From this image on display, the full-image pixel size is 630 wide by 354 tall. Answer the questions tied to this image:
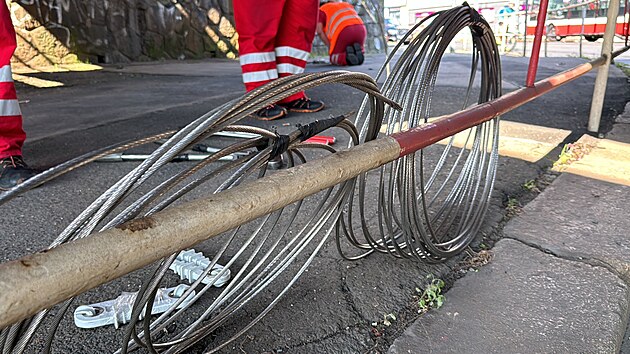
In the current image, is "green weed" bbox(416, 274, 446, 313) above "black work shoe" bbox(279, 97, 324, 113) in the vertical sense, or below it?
below

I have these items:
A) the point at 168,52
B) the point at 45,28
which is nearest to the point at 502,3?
the point at 168,52

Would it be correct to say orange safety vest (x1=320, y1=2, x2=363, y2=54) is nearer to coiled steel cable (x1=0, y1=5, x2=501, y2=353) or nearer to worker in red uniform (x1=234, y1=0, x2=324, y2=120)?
worker in red uniform (x1=234, y1=0, x2=324, y2=120)

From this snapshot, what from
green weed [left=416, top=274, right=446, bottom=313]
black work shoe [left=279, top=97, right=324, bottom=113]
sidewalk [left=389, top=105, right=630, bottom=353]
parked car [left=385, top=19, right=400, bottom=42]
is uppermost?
black work shoe [left=279, top=97, right=324, bottom=113]

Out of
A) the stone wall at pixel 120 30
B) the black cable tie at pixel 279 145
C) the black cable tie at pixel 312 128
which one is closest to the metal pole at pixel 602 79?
the black cable tie at pixel 312 128

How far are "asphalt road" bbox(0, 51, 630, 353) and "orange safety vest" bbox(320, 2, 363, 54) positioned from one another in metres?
2.34

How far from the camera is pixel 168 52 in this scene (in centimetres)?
887

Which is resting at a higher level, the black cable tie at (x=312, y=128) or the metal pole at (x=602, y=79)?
the black cable tie at (x=312, y=128)

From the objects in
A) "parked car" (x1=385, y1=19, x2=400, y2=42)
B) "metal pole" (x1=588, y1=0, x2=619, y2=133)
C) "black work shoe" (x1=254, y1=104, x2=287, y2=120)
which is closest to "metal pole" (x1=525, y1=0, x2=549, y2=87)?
"metal pole" (x1=588, y1=0, x2=619, y2=133)

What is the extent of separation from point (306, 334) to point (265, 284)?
0.15m

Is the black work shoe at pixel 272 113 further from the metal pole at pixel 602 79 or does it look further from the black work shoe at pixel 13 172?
the metal pole at pixel 602 79

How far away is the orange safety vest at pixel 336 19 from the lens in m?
6.64

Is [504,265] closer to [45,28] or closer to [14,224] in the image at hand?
[14,224]

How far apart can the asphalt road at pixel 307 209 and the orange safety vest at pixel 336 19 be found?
7.69 feet

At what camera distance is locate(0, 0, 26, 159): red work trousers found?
194 centimetres
